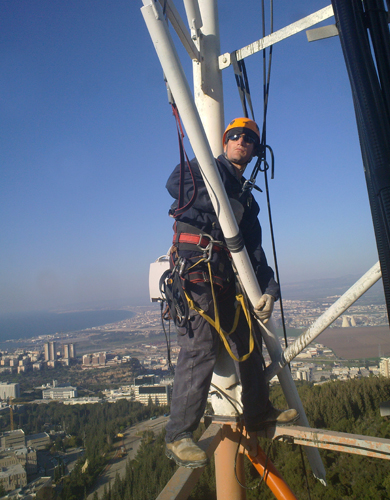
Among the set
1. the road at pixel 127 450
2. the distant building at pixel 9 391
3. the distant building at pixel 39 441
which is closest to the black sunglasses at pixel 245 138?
the road at pixel 127 450

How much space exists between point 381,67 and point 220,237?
1445 mm

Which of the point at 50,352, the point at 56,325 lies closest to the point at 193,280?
the point at 50,352

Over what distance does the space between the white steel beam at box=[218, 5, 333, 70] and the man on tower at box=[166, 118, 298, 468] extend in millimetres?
702

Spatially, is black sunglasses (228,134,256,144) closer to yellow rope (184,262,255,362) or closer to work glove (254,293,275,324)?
yellow rope (184,262,255,362)

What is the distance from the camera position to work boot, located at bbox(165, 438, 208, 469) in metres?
1.92

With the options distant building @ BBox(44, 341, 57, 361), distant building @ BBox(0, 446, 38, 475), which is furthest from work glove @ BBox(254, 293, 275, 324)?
distant building @ BBox(44, 341, 57, 361)

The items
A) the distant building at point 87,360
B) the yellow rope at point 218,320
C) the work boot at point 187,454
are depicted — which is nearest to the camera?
the work boot at point 187,454

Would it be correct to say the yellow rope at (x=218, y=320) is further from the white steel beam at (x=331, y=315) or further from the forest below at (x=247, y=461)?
the forest below at (x=247, y=461)

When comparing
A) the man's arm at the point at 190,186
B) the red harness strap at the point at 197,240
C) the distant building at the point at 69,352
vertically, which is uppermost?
the man's arm at the point at 190,186

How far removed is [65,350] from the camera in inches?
1501

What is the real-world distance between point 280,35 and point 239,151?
3.70 ft

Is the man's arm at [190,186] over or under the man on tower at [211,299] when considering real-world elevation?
over

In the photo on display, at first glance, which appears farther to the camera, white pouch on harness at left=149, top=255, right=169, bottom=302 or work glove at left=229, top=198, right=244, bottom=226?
white pouch on harness at left=149, top=255, right=169, bottom=302

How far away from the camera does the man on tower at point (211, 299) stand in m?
2.15
